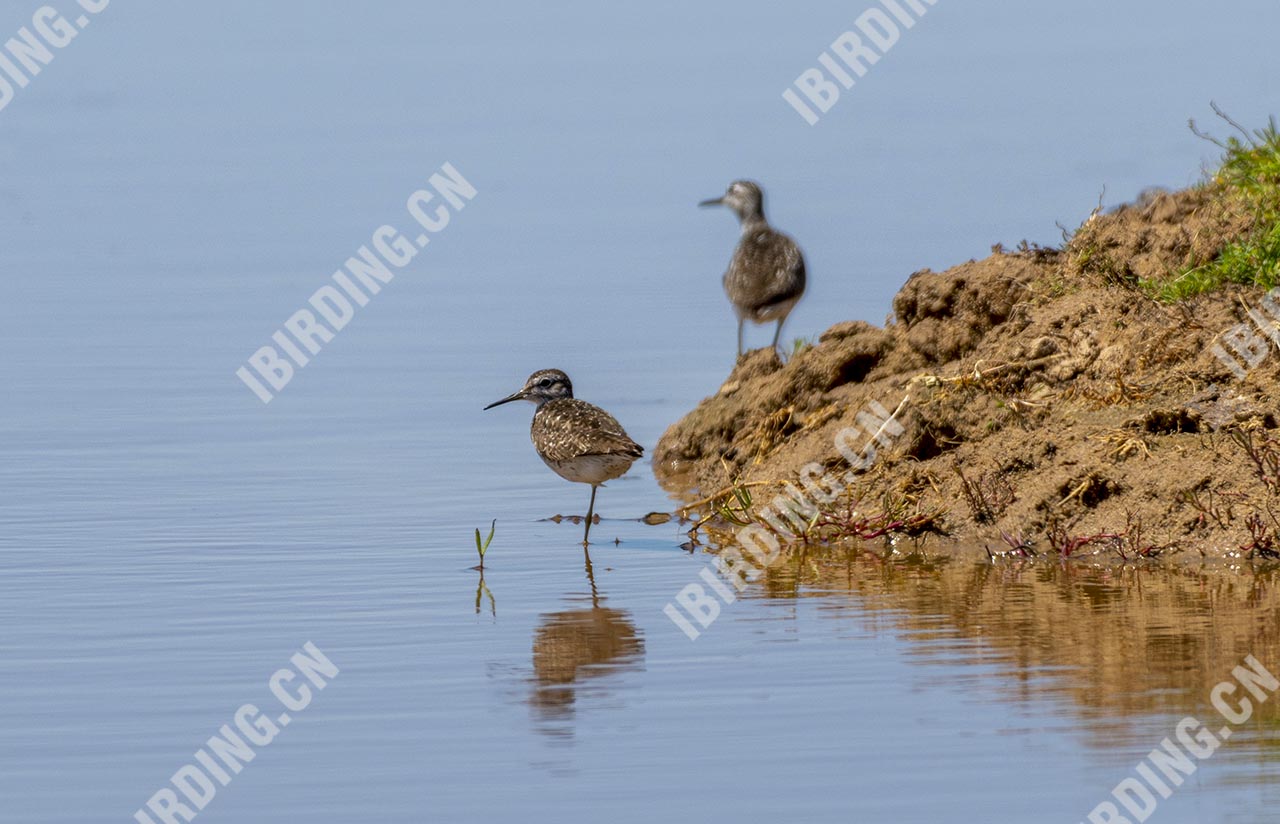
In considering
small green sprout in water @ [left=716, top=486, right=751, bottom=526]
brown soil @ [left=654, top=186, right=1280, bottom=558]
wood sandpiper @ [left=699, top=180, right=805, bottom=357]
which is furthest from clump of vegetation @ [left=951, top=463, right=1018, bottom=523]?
wood sandpiper @ [left=699, top=180, right=805, bottom=357]

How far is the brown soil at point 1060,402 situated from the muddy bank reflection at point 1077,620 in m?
0.44

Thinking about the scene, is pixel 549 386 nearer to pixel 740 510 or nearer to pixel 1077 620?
pixel 740 510

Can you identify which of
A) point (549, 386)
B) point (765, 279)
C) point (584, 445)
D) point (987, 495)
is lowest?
point (987, 495)

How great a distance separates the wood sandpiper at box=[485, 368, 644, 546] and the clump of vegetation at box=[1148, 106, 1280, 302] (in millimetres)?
3410

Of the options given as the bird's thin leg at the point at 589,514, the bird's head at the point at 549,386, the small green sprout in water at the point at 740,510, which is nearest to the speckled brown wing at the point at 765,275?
the bird's head at the point at 549,386

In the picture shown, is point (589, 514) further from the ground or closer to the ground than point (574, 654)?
further from the ground

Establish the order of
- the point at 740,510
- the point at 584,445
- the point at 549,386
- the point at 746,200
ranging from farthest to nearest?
the point at 746,200 → the point at 549,386 → the point at 584,445 → the point at 740,510

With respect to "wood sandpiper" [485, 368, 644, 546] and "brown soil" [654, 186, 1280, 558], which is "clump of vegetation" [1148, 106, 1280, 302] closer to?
"brown soil" [654, 186, 1280, 558]

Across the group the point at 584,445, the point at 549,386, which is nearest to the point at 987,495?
the point at 584,445

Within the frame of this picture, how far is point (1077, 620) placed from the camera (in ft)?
35.9

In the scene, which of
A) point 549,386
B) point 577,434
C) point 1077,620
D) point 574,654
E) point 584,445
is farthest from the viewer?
point 549,386

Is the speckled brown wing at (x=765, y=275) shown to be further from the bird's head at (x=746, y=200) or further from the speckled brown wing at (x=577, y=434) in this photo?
the speckled brown wing at (x=577, y=434)

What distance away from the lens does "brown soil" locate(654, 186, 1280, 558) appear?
40.9 feet

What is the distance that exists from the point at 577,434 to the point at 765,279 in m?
4.82
